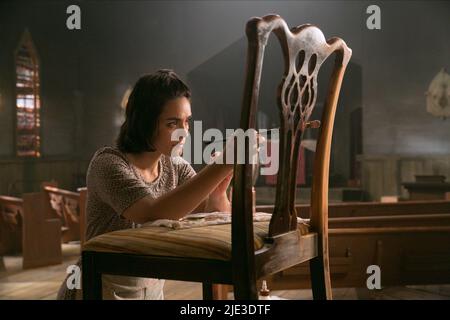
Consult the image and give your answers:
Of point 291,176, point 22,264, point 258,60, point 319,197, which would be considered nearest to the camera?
point 258,60

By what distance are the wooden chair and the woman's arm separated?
67 millimetres

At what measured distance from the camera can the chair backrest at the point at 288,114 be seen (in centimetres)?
94

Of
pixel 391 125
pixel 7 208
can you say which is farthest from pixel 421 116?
pixel 7 208

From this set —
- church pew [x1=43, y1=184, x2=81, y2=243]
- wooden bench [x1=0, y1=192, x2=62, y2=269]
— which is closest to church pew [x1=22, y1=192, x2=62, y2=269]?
wooden bench [x1=0, y1=192, x2=62, y2=269]

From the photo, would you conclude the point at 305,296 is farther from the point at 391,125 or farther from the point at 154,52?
the point at 154,52

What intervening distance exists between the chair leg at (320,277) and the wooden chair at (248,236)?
0.35 feet

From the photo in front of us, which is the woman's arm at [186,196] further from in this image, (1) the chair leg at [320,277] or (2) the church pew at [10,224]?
(2) the church pew at [10,224]

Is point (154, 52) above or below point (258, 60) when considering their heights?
above

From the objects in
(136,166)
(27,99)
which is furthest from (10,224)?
(136,166)

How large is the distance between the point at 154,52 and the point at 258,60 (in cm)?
840

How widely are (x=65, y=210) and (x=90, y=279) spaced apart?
490cm

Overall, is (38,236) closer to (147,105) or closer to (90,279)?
(147,105)

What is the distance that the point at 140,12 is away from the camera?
9.17 meters

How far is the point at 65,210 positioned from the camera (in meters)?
5.82
